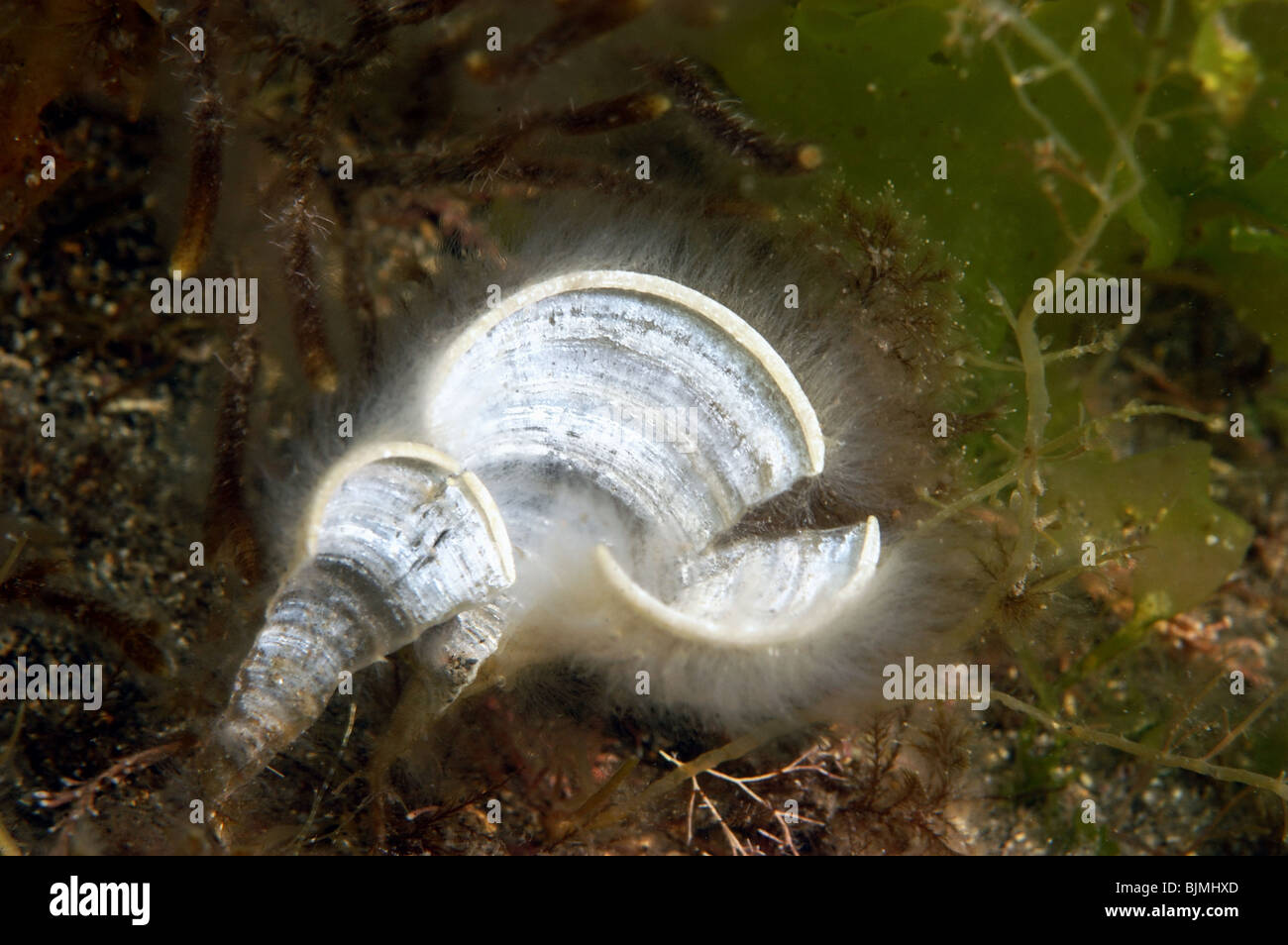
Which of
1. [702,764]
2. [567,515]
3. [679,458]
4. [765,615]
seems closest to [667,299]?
[679,458]

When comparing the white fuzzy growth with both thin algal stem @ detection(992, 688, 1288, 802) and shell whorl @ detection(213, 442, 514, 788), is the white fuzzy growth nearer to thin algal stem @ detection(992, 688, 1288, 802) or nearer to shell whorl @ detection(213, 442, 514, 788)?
shell whorl @ detection(213, 442, 514, 788)

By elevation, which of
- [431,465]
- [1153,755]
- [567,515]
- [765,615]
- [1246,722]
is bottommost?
[1153,755]

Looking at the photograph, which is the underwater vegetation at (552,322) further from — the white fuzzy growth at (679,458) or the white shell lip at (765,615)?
the white shell lip at (765,615)

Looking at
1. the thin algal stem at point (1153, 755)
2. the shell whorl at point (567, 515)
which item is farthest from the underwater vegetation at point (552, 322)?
the shell whorl at point (567, 515)

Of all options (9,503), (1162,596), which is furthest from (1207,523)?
(9,503)

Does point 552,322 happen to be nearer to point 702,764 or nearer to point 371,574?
point 371,574
